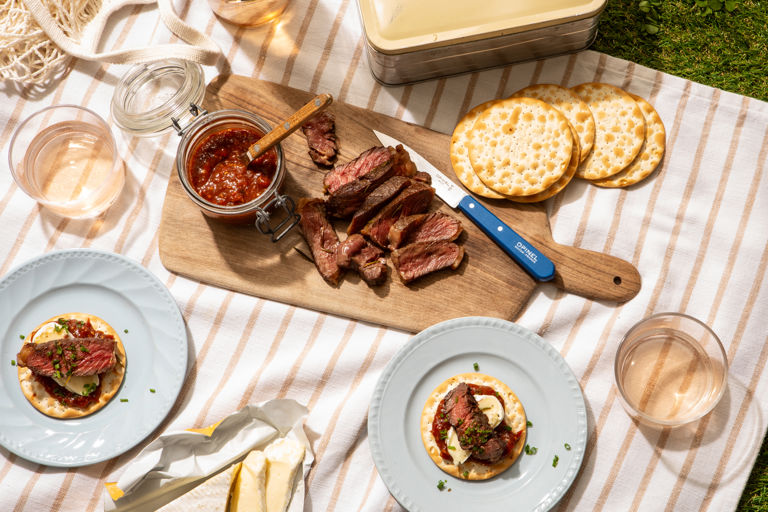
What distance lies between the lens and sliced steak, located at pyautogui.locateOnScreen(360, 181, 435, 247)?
2775 mm

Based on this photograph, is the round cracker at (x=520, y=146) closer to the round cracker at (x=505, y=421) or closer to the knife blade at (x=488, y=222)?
the knife blade at (x=488, y=222)

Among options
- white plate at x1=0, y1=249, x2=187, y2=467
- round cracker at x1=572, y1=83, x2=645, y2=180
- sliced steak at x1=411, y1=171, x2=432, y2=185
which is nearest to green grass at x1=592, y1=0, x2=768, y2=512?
round cracker at x1=572, y1=83, x2=645, y2=180

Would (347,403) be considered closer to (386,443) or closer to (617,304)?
(386,443)

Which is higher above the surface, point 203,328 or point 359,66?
point 359,66

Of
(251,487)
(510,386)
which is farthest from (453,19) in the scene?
(251,487)

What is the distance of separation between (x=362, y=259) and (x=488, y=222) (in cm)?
57

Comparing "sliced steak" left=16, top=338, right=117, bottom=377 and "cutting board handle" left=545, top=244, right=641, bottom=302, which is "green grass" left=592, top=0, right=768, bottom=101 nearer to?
"cutting board handle" left=545, top=244, right=641, bottom=302

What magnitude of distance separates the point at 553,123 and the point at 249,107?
135 centimetres

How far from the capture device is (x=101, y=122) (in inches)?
115

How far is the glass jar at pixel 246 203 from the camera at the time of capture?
2635 millimetres

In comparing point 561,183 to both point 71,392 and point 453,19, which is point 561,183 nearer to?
point 453,19

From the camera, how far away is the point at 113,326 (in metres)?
2.85

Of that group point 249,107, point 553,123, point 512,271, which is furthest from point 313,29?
point 512,271

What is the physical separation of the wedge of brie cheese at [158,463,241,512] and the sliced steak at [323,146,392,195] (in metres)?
1.29
